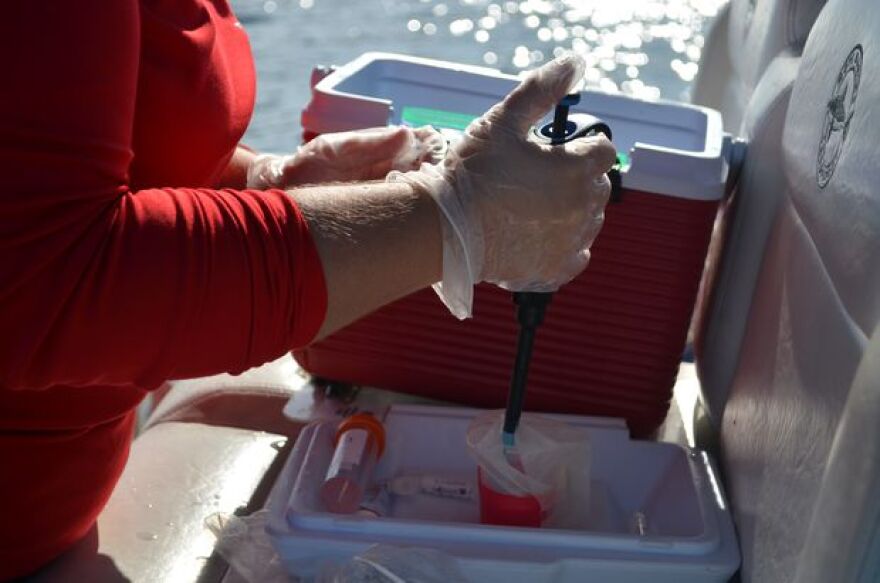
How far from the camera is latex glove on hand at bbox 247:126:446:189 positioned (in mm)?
1191

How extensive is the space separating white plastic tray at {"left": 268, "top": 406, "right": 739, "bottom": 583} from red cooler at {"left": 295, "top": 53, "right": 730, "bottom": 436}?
0.09 metres

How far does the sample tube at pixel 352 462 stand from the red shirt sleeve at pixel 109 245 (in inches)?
11.1

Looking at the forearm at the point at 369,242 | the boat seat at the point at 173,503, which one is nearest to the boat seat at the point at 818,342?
the forearm at the point at 369,242

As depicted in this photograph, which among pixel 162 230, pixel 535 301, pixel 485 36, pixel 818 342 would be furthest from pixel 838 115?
pixel 485 36

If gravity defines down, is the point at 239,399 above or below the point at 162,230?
below

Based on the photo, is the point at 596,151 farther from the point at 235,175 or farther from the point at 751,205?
the point at 235,175

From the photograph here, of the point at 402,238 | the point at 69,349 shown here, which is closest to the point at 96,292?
the point at 69,349

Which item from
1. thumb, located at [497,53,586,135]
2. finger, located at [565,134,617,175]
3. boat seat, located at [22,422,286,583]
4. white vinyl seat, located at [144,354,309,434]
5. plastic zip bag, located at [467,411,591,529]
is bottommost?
white vinyl seat, located at [144,354,309,434]

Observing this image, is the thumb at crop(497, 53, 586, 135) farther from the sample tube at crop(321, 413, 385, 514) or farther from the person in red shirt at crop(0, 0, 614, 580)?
the sample tube at crop(321, 413, 385, 514)

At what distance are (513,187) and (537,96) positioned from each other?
86mm

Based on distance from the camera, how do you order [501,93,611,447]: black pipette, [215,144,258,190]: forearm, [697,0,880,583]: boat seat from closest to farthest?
[697,0,880,583]: boat seat < [501,93,611,447]: black pipette < [215,144,258,190]: forearm

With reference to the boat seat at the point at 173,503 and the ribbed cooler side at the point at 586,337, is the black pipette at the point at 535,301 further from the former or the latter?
the boat seat at the point at 173,503

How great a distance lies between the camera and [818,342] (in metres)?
0.91

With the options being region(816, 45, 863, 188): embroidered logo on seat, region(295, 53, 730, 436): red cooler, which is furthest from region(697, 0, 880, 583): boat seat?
region(295, 53, 730, 436): red cooler
